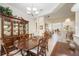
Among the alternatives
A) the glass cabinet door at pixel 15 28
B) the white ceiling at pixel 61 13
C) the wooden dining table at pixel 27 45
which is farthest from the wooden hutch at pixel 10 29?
the white ceiling at pixel 61 13

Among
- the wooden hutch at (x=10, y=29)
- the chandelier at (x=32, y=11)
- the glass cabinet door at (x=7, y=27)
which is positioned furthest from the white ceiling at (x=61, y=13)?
the glass cabinet door at (x=7, y=27)

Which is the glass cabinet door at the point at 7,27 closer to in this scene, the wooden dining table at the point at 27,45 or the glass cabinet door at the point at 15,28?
the glass cabinet door at the point at 15,28

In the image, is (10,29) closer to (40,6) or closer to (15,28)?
(15,28)

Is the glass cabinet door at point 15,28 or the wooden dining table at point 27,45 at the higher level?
the glass cabinet door at point 15,28

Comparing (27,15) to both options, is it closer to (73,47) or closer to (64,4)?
Result: (64,4)

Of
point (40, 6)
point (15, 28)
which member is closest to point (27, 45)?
point (15, 28)

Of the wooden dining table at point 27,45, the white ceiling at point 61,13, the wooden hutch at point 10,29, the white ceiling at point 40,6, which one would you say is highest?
the white ceiling at point 40,6

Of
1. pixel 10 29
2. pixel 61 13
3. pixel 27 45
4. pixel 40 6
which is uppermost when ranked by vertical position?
pixel 40 6

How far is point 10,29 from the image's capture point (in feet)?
6.03

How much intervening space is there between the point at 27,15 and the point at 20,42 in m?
0.42

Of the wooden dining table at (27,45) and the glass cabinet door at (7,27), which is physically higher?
the glass cabinet door at (7,27)

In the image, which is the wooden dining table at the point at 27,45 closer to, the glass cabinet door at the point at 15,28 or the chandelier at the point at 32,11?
the glass cabinet door at the point at 15,28

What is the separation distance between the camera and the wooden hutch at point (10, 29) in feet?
6.00

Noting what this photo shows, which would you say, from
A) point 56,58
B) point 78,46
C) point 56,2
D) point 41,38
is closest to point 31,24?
point 41,38
